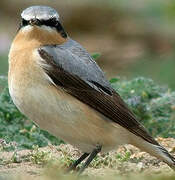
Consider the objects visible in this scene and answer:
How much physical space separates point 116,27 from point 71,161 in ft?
45.0

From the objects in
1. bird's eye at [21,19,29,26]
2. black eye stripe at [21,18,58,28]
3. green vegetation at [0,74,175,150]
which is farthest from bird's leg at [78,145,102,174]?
bird's eye at [21,19,29,26]

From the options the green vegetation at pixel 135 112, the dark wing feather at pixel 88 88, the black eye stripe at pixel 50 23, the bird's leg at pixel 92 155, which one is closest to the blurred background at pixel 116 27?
the green vegetation at pixel 135 112

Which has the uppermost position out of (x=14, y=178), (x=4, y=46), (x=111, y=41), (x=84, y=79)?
(x=111, y=41)

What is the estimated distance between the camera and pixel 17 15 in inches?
894

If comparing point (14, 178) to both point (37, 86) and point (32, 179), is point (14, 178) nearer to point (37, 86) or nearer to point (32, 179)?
point (32, 179)

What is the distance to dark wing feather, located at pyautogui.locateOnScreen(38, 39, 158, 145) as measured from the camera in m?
7.60

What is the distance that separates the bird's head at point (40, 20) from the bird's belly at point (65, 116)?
2.34 feet

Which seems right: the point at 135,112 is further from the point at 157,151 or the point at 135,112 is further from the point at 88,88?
the point at 88,88

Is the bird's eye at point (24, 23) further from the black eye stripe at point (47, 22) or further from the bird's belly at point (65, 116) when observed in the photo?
the bird's belly at point (65, 116)

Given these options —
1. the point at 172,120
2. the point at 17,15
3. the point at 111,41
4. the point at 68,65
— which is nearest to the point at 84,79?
the point at 68,65

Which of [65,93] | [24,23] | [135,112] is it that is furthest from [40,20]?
[135,112]

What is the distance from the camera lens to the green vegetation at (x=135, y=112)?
Answer: 9.12 metres

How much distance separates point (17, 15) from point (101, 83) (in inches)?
598

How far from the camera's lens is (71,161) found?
8000 millimetres
